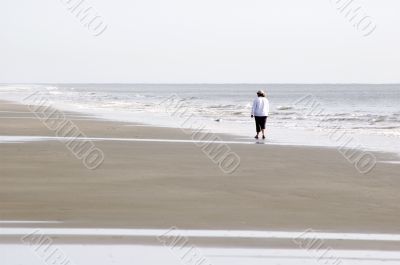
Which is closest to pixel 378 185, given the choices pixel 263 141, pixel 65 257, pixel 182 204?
pixel 182 204

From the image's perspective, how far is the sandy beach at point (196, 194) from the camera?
9398 mm

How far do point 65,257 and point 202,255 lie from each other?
49.7 inches

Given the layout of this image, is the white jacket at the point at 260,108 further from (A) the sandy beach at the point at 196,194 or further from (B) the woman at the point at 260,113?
(A) the sandy beach at the point at 196,194

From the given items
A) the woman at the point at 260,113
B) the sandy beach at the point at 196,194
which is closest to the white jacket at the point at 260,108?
the woman at the point at 260,113

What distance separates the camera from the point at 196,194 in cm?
1187

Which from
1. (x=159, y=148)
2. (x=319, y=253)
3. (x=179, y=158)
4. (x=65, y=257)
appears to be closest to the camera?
(x=65, y=257)

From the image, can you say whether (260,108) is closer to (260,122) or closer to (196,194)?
(260,122)

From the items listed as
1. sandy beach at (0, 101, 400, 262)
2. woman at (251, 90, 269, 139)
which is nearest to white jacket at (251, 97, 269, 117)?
woman at (251, 90, 269, 139)

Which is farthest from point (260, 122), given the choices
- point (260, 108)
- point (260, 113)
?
point (260, 108)

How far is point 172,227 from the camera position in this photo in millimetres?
9227

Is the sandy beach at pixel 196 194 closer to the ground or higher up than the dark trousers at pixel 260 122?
closer to the ground

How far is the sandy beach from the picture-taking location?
9.40m

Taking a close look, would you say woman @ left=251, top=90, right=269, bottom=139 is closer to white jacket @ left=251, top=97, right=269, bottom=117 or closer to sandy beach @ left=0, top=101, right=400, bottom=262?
white jacket @ left=251, top=97, right=269, bottom=117

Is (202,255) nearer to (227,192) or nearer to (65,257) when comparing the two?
(65,257)
